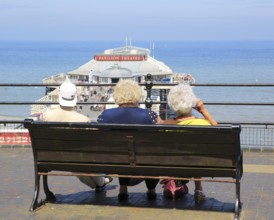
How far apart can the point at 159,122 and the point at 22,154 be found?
424 centimetres

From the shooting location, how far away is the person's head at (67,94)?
265 inches

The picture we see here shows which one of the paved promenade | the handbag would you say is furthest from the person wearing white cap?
the handbag

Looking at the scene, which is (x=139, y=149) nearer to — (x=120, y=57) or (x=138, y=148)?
(x=138, y=148)

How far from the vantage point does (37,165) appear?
649 centimetres

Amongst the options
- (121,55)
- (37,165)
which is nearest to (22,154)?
(37,165)

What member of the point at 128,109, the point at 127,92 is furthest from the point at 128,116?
the point at 127,92

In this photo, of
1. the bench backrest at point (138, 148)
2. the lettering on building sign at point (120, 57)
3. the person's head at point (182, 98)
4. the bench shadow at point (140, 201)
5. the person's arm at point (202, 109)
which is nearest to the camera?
the bench backrest at point (138, 148)

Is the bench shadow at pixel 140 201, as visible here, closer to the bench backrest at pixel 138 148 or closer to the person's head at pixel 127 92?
the bench backrest at pixel 138 148

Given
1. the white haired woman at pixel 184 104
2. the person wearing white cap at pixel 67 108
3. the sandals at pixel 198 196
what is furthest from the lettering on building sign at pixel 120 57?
the white haired woman at pixel 184 104

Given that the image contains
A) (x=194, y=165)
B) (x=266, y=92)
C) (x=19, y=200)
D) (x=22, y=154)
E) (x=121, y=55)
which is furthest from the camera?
(x=121, y=55)

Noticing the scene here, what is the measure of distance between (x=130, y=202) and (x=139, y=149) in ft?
3.25

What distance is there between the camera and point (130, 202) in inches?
271

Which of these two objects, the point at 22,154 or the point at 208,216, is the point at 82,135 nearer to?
the point at 208,216

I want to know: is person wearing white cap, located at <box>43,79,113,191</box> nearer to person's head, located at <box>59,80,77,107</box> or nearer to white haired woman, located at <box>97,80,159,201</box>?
person's head, located at <box>59,80,77,107</box>
